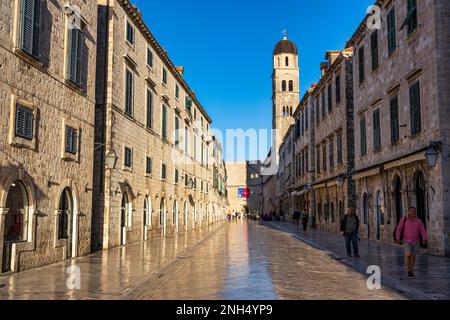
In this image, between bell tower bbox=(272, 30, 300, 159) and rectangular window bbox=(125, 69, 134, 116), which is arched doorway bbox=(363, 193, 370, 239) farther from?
bell tower bbox=(272, 30, 300, 159)

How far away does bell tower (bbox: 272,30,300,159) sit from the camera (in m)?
85.0

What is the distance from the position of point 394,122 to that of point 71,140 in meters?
12.8

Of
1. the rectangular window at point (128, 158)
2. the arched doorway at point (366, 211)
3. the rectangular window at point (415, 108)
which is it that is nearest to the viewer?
the rectangular window at point (415, 108)

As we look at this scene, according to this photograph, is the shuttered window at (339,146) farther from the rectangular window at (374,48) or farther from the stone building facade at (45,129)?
the stone building facade at (45,129)

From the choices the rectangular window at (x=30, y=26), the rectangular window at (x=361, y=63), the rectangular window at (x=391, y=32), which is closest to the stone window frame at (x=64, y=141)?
the rectangular window at (x=30, y=26)

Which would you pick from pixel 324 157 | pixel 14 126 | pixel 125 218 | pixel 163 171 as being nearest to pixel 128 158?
Answer: pixel 125 218

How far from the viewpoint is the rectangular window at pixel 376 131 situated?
71.1 feet

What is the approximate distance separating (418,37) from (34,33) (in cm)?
1294

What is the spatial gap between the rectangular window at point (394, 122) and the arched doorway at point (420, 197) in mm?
2192

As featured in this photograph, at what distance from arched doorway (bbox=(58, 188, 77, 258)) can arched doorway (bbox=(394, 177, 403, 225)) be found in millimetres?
12820

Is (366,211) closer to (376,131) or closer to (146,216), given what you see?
(376,131)

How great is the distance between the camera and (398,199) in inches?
776

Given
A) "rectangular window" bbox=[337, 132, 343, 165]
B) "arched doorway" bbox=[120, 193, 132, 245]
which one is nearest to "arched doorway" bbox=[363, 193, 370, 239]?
"rectangular window" bbox=[337, 132, 343, 165]

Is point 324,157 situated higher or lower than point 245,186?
lower
